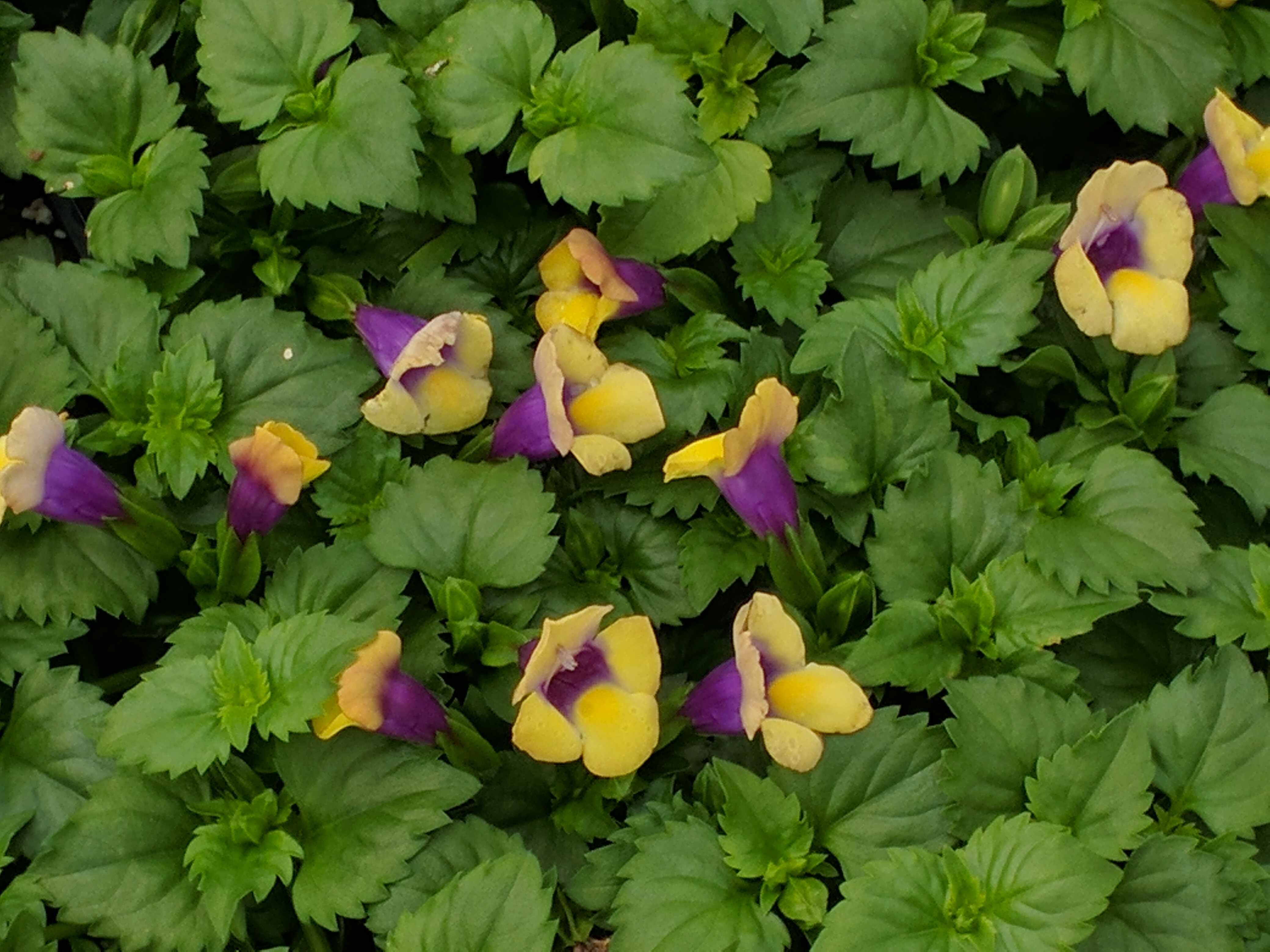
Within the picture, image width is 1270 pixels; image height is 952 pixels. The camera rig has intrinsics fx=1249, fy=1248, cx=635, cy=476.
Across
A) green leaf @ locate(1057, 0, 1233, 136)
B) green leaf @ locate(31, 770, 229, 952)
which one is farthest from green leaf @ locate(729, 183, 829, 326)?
green leaf @ locate(31, 770, 229, 952)

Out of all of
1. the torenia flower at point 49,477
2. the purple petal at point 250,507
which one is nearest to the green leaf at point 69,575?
the torenia flower at point 49,477

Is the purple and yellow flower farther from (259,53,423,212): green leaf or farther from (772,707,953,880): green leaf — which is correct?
(259,53,423,212): green leaf

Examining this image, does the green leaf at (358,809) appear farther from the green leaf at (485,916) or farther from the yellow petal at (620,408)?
the yellow petal at (620,408)

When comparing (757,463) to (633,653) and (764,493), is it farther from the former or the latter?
(633,653)

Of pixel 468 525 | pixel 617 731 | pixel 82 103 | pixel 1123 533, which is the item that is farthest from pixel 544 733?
pixel 82 103

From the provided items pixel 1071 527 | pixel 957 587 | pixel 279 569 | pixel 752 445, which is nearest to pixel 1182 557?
pixel 1071 527
